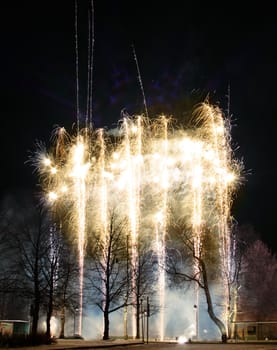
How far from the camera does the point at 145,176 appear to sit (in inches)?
2223

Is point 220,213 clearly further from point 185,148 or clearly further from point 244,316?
point 244,316

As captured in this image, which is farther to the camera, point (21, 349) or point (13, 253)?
point (13, 253)

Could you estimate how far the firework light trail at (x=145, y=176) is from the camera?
5322 cm

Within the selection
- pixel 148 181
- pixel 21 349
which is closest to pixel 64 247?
pixel 148 181

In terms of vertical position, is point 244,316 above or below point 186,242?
below

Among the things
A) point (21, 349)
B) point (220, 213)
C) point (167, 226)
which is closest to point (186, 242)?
point (167, 226)

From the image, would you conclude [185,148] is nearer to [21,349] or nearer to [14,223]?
[14,223]

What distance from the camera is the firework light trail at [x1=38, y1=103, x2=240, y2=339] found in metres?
53.2

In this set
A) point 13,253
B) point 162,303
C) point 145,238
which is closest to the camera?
point 13,253

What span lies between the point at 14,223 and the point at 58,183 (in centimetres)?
583

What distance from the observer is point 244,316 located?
7419 centimetres

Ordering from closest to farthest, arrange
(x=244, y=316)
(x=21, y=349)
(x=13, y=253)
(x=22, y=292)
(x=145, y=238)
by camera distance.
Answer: (x=21, y=349)
(x=22, y=292)
(x=13, y=253)
(x=145, y=238)
(x=244, y=316)

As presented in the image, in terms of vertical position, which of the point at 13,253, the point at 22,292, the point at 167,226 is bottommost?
the point at 22,292

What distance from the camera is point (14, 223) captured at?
5366 centimetres
